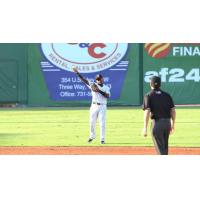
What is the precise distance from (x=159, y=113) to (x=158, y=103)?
0.16 meters

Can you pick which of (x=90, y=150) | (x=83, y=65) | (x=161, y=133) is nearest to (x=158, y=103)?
(x=161, y=133)

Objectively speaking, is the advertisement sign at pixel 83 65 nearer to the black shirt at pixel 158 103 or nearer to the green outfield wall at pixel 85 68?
the green outfield wall at pixel 85 68

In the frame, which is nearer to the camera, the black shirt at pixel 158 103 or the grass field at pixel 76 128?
the black shirt at pixel 158 103

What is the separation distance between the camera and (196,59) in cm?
3350

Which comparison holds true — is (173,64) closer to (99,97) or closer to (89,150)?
(99,97)

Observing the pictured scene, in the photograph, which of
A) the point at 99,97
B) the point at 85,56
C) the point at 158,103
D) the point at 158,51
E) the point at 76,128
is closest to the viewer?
the point at 158,103

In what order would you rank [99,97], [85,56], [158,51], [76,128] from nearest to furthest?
[99,97] → [76,128] → [85,56] → [158,51]

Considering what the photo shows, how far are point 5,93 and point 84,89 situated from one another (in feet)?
13.4

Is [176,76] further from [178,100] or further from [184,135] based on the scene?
[184,135]

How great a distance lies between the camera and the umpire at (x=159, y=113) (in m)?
9.94

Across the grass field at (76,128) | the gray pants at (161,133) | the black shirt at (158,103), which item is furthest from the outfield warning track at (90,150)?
the black shirt at (158,103)

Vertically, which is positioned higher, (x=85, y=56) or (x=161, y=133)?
(x=85, y=56)

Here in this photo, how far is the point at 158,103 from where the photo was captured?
9.96 meters

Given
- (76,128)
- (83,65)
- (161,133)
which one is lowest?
(76,128)
